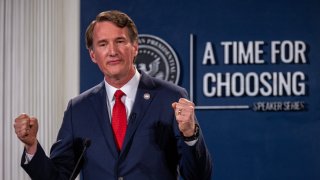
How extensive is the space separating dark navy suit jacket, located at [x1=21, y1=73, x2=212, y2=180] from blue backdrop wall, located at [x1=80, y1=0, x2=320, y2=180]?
2.38 meters

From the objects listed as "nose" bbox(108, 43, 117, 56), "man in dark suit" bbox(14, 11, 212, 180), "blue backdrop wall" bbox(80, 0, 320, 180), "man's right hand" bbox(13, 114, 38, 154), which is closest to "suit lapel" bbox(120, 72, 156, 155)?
"man in dark suit" bbox(14, 11, 212, 180)

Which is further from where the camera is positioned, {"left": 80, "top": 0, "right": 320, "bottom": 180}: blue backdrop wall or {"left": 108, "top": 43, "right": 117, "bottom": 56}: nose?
{"left": 80, "top": 0, "right": 320, "bottom": 180}: blue backdrop wall

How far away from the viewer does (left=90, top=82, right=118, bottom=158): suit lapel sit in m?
1.78

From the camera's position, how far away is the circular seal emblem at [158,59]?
432 centimetres

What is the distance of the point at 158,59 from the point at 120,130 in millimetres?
2568

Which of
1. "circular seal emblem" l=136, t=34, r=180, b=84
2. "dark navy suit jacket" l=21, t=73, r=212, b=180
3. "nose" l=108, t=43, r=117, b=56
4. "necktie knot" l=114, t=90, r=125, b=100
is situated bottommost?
"dark navy suit jacket" l=21, t=73, r=212, b=180

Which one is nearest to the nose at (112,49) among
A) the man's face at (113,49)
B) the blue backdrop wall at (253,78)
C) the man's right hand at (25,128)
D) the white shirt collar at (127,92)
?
the man's face at (113,49)

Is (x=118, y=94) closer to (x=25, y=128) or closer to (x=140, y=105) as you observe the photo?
(x=140, y=105)

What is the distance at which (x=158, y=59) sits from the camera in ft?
14.3

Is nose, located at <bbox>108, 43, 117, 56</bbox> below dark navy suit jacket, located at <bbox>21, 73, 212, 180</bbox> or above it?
above

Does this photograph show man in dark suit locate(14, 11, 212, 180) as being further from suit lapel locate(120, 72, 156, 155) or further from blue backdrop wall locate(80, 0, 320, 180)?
blue backdrop wall locate(80, 0, 320, 180)

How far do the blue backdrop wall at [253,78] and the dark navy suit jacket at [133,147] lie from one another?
2384 mm

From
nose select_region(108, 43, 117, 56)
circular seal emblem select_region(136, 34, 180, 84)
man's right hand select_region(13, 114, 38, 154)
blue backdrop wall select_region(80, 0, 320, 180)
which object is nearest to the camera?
man's right hand select_region(13, 114, 38, 154)

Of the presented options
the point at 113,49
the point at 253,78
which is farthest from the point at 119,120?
the point at 253,78
